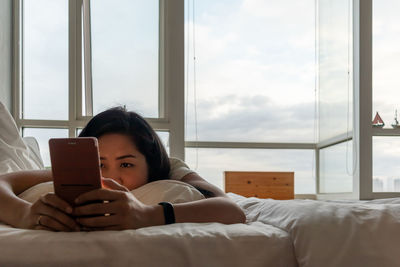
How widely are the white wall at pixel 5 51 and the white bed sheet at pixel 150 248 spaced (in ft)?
7.87

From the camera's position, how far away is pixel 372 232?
2.83 feet

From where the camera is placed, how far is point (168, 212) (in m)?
0.93

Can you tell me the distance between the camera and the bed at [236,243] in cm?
75

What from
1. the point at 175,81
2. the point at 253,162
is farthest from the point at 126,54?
the point at 253,162

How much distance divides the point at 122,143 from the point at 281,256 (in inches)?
21.3

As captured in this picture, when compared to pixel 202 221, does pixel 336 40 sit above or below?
above

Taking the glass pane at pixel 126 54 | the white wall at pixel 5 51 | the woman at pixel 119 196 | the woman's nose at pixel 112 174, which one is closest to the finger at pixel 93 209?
Answer: the woman at pixel 119 196

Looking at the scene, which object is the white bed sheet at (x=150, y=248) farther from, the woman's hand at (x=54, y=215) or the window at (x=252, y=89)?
the window at (x=252, y=89)

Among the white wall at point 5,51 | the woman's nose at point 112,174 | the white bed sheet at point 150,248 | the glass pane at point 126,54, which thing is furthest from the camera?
the glass pane at point 126,54

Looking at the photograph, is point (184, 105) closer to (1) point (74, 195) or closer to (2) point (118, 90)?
(2) point (118, 90)

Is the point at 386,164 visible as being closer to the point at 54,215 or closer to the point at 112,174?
the point at 112,174

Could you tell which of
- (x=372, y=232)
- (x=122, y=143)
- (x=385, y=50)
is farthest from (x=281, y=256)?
(x=385, y=50)

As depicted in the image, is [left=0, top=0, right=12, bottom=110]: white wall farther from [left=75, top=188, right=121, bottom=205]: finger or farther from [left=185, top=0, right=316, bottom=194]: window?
[left=75, top=188, right=121, bottom=205]: finger

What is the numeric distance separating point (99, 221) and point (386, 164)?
10.3ft
